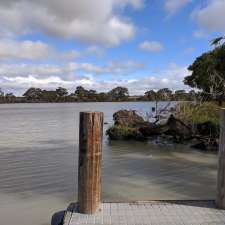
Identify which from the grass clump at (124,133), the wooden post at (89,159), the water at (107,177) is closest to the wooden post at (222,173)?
the wooden post at (89,159)

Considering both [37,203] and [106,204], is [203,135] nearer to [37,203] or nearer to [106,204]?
[37,203]

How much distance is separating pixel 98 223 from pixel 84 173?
84cm

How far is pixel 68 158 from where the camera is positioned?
16.0 meters


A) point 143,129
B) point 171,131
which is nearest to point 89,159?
point 171,131

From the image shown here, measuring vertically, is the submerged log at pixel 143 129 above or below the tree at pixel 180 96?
below

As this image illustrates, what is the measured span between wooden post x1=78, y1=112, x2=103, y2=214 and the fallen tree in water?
44.9ft

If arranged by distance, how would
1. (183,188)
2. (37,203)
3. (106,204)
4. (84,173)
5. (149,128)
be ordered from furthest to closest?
(149,128) < (183,188) < (37,203) < (106,204) < (84,173)

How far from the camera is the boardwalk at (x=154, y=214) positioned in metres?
5.25

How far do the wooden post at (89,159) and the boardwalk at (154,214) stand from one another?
0.71 ft

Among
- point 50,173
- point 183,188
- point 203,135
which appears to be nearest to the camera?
point 183,188

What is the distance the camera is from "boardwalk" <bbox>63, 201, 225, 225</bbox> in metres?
5.25

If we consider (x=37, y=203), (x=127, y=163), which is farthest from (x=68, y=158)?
(x=37, y=203)

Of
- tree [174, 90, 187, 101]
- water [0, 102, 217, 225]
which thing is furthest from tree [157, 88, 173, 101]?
water [0, 102, 217, 225]

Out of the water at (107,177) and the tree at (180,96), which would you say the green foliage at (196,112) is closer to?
the water at (107,177)
